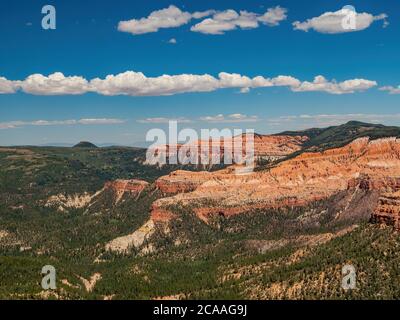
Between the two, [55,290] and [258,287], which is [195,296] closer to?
[258,287]

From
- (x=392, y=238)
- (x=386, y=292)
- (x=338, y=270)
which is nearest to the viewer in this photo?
(x=386, y=292)

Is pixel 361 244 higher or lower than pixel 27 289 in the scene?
higher
